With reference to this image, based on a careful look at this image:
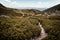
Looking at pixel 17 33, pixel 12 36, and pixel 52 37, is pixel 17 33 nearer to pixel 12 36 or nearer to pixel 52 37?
pixel 12 36

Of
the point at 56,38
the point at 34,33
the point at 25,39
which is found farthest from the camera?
the point at 34,33

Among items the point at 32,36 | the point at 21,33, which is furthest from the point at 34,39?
the point at 21,33

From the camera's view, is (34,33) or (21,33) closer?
(21,33)

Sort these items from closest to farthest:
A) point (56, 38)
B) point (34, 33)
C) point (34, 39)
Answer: point (56, 38) → point (34, 39) → point (34, 33)

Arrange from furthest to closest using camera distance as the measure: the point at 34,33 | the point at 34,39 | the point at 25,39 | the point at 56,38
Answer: the point at 34,33
the point at 34,39
the point at 25,39
the point at 56,38

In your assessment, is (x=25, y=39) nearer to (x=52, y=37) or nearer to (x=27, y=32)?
(x=27, y=32)

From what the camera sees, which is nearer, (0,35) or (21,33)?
(0,35)

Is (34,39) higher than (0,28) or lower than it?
lower

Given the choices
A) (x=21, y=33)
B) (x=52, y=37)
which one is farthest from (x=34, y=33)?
(x=52, y=37)
